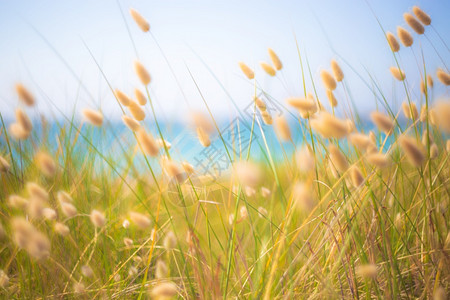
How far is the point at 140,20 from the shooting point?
45.8 inches

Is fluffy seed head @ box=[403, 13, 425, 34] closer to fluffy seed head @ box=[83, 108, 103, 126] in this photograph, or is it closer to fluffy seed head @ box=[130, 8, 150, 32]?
fluffy seed head @ box=[130, 8, 150, 32]

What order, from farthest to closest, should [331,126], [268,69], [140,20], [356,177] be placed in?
1. [268,69]
2. [140,20]
3. [356,177]
4. [331,126]

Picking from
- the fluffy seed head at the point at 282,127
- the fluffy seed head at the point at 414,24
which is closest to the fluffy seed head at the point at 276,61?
the fluffy seed head at the point at 282,127

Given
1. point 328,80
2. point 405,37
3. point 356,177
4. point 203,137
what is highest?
point 405,37

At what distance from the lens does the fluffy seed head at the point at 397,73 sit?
4.28ft

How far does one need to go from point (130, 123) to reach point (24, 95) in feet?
1.37

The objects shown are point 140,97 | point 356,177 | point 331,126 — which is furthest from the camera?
point 140,97

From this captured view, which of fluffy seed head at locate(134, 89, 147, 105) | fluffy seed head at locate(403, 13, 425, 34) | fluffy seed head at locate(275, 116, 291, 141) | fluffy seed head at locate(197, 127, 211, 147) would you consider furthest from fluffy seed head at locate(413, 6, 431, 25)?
fluffy seed head at locate(134, 89, 147, 105)

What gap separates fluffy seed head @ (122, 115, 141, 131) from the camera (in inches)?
35.6

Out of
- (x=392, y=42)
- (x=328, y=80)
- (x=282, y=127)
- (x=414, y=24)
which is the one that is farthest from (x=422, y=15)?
(x=282, y=127)

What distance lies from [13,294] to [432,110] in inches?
67.3

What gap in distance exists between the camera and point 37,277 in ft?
3.77

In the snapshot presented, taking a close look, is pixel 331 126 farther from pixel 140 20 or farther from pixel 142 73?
pixel 140 20

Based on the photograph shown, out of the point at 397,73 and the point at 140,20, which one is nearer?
the point at 140,20
